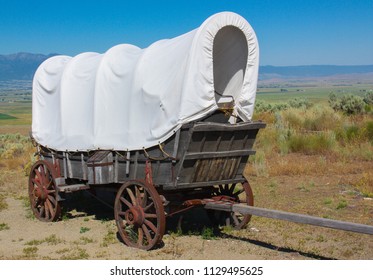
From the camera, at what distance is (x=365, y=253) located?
7395 mm

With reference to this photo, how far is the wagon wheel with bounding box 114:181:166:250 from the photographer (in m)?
7.30

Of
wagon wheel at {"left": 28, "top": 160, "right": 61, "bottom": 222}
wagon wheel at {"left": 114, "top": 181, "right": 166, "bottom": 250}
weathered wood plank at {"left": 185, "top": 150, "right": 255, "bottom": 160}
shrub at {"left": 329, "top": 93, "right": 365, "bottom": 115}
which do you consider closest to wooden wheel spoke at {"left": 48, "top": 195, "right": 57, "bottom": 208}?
wagon wheel at {"left": 28, "top": 160, "right": 61, "bottom": 222}

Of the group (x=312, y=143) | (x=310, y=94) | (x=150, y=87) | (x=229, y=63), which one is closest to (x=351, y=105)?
(x=312, y=143)

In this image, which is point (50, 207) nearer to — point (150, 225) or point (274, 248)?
point (150, 225)

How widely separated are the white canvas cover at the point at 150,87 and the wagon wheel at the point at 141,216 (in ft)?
2.15

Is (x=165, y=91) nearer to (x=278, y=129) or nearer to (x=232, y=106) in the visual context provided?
(x=232, y=106)

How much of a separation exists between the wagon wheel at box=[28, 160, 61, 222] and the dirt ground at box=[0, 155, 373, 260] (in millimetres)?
→ 180

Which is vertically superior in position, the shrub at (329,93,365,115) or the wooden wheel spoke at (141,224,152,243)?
the shrub at (329,93,365,115)

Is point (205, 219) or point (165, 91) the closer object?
point (165, 91)

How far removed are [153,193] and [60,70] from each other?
12.8 ft

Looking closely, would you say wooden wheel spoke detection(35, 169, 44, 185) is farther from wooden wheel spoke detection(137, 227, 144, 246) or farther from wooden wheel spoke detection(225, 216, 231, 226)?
wooden wheel spoke detection(225, 216, 231, 226)

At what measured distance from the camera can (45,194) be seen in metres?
9.55

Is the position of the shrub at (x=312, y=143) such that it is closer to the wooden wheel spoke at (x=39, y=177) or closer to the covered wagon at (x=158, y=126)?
the covered wagon at (x=158, y=126)

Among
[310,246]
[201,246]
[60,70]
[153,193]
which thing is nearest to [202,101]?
[153,193]
